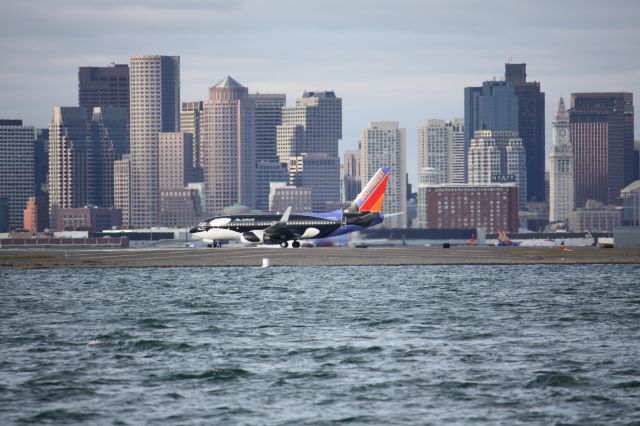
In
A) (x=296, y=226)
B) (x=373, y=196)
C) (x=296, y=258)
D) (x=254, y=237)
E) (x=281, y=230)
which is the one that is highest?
(x=373, y=196)

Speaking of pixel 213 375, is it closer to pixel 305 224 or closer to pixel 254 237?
pixel 254 237

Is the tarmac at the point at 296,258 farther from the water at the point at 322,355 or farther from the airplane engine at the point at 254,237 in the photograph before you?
the water at the point at 322,355

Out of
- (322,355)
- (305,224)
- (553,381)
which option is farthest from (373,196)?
(553,381)

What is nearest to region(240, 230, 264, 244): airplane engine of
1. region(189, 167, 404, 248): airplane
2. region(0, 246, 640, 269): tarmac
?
region(189, 167, 404, 248): airplane

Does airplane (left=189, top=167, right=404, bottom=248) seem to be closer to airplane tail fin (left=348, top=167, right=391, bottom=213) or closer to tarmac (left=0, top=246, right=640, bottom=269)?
airplane tail fin (left=348, top=167, right=391, bottom=213)

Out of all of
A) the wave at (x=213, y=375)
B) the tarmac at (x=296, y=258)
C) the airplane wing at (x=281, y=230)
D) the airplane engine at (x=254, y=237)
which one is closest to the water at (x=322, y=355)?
the wave at (x=213, y=375)

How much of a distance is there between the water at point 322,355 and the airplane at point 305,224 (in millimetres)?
74786

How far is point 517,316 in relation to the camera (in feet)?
249

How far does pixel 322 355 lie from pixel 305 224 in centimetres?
12118

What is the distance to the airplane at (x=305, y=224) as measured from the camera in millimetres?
176875

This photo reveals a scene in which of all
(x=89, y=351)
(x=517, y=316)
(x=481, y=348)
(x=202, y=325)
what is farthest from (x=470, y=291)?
(x=89, y=351)

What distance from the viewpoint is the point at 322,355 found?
188 ft

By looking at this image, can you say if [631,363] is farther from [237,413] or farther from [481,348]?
[237,413]

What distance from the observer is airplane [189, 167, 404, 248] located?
176875mm
